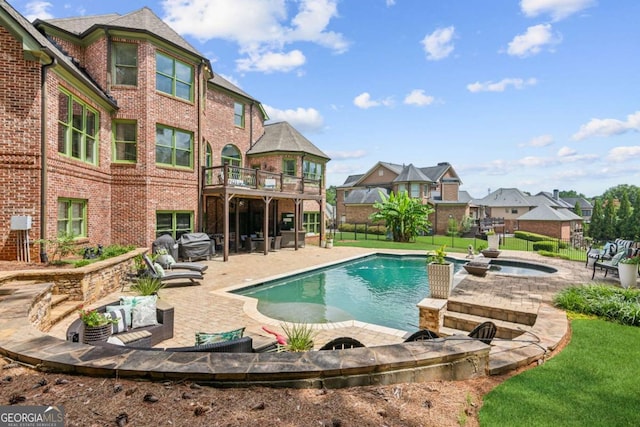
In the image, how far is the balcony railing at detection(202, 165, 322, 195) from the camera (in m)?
15.9

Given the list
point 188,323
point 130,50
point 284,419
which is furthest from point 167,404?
point 130,50

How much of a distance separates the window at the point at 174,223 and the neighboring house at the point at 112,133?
0.05 m

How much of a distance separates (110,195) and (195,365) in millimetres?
13106

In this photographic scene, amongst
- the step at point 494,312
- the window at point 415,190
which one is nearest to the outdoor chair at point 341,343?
the step at point 494,312

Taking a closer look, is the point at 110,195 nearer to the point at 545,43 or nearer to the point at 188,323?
the point at 188,323

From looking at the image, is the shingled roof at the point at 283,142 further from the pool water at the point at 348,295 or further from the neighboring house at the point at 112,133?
the pool water at the point at 348,295

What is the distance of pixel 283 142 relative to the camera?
2219cm

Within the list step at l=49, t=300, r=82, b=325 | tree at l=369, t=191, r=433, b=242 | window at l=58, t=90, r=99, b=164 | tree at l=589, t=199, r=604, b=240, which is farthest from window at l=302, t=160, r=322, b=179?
tree at l=589, t=199, r=604, b=240

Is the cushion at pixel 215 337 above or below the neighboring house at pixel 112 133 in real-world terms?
below

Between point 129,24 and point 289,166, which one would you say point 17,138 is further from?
point 289,166

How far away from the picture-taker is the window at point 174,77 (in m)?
13.9

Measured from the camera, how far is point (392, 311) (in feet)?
29.3

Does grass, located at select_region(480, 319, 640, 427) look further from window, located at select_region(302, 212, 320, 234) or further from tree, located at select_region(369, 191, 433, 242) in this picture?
tree, located at select_region(369, 191, 433, 242)

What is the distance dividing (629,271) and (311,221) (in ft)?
60.2
